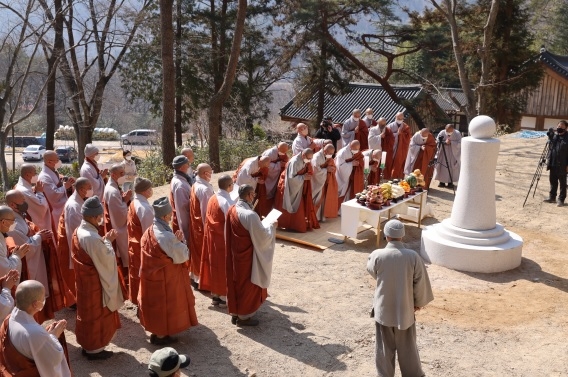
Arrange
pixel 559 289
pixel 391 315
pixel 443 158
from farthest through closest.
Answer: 1. pixel 443 158
2. pixel 559 289
3. pixel 391 315

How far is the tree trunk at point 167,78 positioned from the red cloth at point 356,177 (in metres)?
6.25

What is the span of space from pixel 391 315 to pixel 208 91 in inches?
751

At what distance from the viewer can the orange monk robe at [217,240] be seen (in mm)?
6777

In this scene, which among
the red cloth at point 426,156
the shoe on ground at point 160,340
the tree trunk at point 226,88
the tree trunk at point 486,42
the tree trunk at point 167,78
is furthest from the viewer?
the tree trunk at point 486,42

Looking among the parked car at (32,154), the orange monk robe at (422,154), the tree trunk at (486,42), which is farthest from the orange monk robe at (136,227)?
the parked car at (32,154)

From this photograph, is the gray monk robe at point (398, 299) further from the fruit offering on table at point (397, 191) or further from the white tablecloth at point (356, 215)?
the fruit offering on table at point (397, 191)

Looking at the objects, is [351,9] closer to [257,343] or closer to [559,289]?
[559,289]

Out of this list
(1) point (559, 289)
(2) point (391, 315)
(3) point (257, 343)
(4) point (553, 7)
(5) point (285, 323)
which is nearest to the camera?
(2) point (391, 315)

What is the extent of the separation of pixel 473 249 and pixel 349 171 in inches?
129

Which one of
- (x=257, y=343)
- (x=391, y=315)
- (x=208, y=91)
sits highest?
(x=208, y=91)

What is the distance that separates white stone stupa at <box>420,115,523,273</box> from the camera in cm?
835

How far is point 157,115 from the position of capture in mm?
23766

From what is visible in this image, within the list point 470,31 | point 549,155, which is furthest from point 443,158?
point 470,31

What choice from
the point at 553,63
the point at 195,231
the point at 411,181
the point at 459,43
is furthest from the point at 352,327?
the point at 553,63
